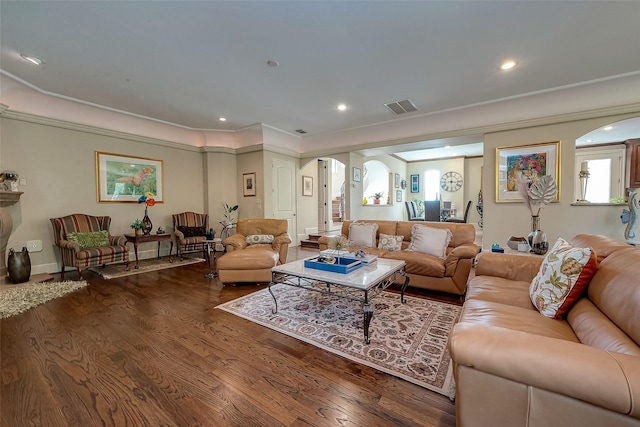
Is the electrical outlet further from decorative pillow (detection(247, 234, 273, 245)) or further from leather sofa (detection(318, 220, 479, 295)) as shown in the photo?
leather sofa (detection(318, 220, 479, 295))

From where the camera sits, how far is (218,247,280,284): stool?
3.49 m

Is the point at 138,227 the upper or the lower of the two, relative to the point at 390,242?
upper

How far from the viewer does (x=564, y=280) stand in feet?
5.19

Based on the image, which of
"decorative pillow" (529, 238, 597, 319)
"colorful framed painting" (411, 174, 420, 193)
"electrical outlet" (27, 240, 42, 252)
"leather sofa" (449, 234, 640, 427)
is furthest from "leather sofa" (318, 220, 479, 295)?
"colorful framed painting" (411, 174, 420, 193)

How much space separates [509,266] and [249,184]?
5332mm

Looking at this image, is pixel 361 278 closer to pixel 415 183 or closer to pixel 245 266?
pixel 245 266

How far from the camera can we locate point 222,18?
7.57ft

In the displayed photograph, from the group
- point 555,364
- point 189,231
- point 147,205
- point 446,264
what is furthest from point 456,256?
point 147,205

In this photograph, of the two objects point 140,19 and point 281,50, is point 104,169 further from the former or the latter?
point 281,50

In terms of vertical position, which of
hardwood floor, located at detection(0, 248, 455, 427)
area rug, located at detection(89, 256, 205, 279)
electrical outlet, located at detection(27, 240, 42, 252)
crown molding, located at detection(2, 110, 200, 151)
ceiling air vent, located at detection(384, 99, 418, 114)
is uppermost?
ceiling air vent, located at detection(384, 99, 418, 114)

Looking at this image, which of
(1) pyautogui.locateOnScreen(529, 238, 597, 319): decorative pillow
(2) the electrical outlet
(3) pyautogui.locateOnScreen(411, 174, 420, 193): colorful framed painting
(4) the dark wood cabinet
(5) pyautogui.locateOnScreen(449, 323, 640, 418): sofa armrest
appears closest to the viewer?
(5) pyautogui.locateOnScreen(449, 323, 640, 418): sofa armrest

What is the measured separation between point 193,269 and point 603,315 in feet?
15.9

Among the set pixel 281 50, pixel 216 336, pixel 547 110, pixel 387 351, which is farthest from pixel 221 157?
pixel 547 110

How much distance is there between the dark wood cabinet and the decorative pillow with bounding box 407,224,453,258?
263 inches
